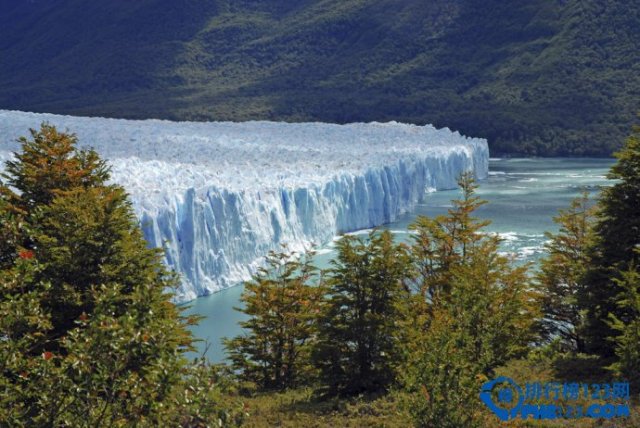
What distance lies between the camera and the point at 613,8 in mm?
98312

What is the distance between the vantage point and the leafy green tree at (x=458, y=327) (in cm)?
817

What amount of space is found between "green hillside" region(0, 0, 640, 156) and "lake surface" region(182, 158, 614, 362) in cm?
1367

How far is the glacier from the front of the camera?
24406mm

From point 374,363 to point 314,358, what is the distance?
3.39 ft

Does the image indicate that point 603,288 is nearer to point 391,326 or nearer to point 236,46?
point 391,326

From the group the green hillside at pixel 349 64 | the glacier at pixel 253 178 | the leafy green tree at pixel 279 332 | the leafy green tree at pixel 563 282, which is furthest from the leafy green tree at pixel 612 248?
the green hillside at pixel 349 64

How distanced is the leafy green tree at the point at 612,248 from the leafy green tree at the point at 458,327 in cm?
137

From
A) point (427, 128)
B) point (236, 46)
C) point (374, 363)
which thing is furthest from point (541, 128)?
point (374, 363)

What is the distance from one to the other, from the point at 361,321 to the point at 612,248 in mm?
4384

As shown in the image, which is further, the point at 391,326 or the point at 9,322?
the point at 391,326

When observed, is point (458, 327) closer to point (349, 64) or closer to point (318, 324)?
point (318, 324)

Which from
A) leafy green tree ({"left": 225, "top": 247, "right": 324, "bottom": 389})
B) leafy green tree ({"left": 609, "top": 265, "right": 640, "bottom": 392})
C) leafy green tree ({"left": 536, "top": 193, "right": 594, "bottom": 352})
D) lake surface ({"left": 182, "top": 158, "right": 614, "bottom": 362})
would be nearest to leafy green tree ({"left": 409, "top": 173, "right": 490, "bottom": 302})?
leafy green tree ({"left": 536, "top": 193, "right": 594, "bottom": 352})

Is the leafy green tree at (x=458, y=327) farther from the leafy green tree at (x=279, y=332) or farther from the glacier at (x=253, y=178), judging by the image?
the glacier at (x=253, y=178)

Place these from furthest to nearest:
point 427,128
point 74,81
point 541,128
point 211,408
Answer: point 74,81
point 541,128
point 427,128
point 211,408
